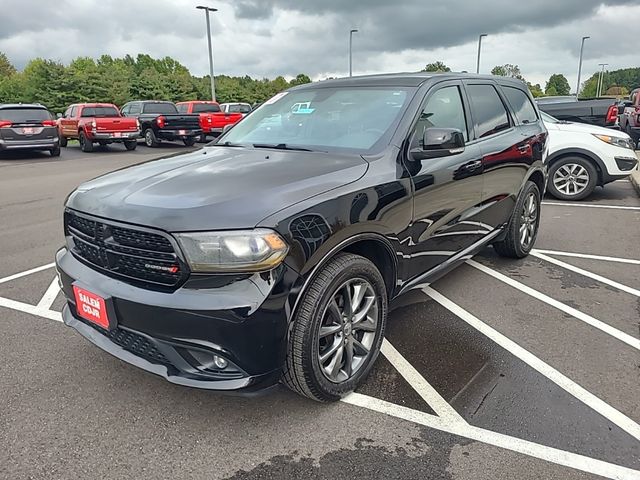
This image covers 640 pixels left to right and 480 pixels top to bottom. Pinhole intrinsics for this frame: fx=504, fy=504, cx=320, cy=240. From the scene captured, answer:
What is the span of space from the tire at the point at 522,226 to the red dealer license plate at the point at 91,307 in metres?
3.81

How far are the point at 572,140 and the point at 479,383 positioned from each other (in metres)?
6.68

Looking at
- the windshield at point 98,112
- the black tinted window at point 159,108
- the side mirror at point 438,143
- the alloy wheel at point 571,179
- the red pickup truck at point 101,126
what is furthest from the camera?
the black tinted window at point 159,108

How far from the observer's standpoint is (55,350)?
3.44m

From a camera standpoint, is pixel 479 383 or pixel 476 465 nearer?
pixel 476 465

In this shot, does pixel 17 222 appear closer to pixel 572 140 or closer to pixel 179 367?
pixel 179 367

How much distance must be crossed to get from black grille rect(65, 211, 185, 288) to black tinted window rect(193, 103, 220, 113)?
19.7 meters

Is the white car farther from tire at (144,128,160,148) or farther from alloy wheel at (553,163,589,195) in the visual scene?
tire at (144,128,160,148)

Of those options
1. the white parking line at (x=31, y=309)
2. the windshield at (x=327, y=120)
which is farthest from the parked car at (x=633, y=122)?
the white parking line at (x=31, y=309)

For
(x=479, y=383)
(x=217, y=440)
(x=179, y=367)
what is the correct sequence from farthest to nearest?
(x=479, y=383)
(x=217, y=440)
(x=179, y=367)

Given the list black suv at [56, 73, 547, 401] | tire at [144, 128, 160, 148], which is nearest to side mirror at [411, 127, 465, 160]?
black suv at [56, 73, 547, 401]

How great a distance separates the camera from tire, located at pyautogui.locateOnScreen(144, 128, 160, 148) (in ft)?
65.5

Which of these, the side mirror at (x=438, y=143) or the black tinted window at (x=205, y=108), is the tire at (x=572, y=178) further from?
the black tinted window at (x=205, y=108)

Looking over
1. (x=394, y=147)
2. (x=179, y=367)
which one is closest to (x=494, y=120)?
(x=394, y=147)

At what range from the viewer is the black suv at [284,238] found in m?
2.30
